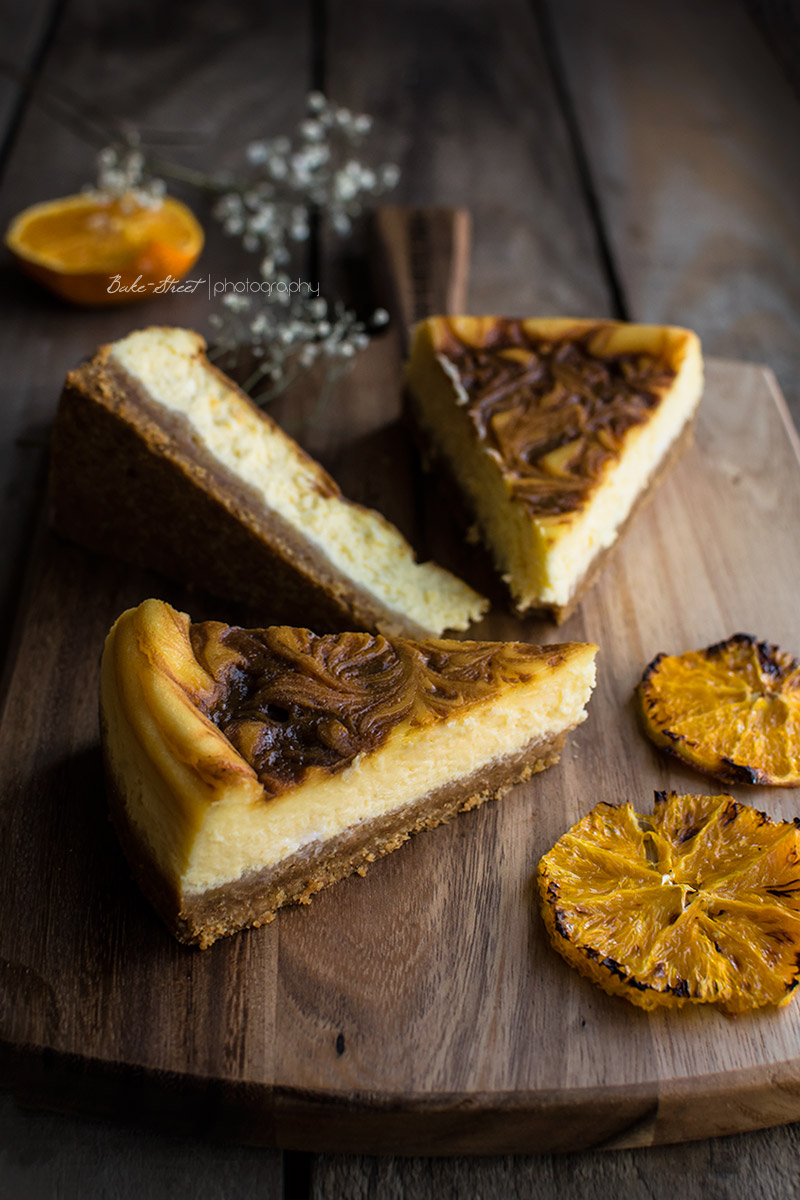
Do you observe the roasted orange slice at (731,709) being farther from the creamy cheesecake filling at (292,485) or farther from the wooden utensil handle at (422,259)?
the wooden utensil handle at (422,259)

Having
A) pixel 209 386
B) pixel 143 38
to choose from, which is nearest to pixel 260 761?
pixel 209 386

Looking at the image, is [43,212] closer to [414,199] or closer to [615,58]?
[414,199]

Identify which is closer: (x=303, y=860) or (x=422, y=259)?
(x=303, y=860)

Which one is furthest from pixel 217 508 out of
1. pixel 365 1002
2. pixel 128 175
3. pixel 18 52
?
pixel 18 52

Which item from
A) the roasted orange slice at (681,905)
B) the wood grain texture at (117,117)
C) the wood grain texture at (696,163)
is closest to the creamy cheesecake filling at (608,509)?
the roasted orange slice at (681,905)

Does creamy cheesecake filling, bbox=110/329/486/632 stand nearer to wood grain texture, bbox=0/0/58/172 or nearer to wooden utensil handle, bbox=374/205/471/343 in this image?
wooden utensil handle, bbox=374/205/471/343

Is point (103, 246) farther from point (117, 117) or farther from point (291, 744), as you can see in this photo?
point (291, 744)
